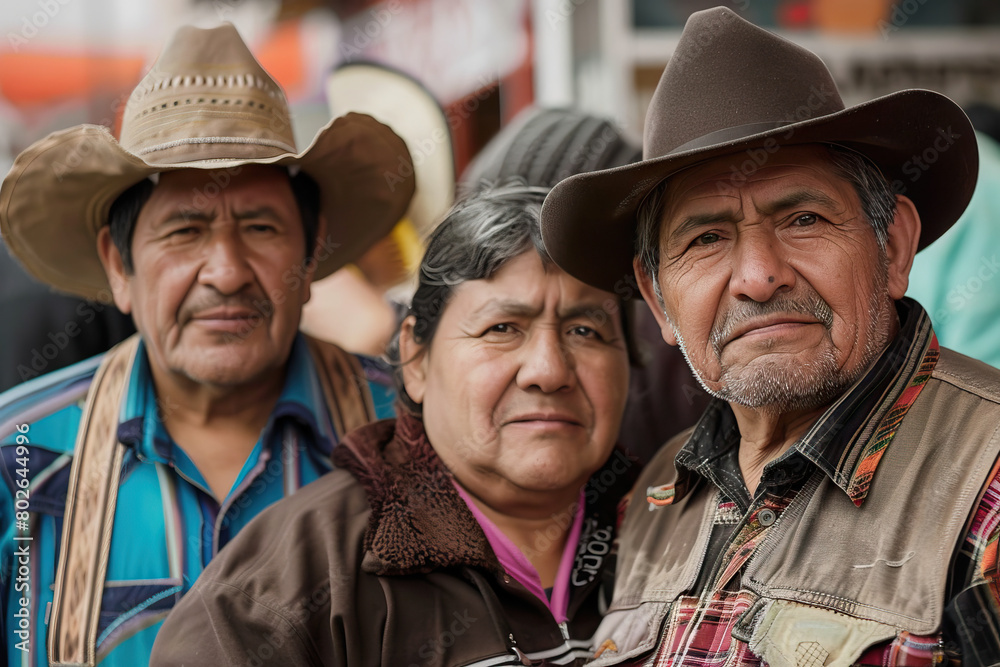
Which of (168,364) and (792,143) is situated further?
(168,364)

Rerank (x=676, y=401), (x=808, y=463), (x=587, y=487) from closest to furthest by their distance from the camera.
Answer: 1. (x=808, y=463)
2. (x=587, y=487)
3. (x=676, y=401)

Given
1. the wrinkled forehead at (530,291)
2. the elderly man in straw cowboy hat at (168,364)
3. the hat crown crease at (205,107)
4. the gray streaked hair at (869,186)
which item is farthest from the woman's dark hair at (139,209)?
the gray streaked hair at (869,186)

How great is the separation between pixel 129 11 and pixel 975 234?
5.59 metres

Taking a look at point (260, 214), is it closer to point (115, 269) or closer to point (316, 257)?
point (316, 257)

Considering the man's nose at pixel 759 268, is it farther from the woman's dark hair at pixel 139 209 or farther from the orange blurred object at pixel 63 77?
the orange blurred object at pixel 63 77

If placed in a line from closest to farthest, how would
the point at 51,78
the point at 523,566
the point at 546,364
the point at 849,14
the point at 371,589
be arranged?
the point at 371,589 → the point at 546,364 → the point at 523,566 → the point at 849,14 → the point at 51,78

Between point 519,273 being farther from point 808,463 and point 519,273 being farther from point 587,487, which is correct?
point 808,463

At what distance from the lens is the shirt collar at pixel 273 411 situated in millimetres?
2908

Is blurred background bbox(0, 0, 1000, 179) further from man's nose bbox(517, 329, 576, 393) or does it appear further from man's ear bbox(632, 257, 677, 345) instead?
man's nose bbox(517, 329, 576, 393)

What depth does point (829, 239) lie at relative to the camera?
217cm

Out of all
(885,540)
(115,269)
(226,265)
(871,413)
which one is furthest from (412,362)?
(885,540)

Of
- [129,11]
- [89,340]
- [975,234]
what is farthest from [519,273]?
[129,11]

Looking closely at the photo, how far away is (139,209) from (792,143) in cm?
188

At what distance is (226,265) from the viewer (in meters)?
2.86
